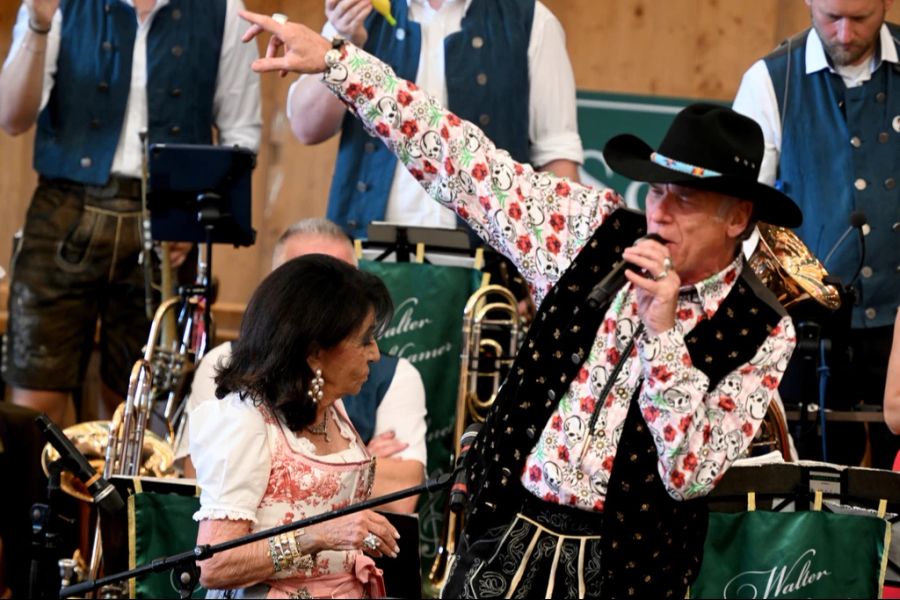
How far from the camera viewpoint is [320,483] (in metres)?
2.94

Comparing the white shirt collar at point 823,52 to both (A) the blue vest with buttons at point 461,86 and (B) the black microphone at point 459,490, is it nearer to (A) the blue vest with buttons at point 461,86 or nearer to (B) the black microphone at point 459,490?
(A) the blue vest with buttons at point 461,86

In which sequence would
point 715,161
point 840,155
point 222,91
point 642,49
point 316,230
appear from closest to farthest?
1. point 715,161
2. point 316,230
3. point 840,155
4. point 222,91
5. point 642,49

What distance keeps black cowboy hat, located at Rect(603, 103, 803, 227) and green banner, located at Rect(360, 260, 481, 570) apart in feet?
4.61

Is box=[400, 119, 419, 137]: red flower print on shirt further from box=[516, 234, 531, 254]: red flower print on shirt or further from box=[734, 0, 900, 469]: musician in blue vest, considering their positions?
box=[734, 0, 900, 469]: musician in blue vest

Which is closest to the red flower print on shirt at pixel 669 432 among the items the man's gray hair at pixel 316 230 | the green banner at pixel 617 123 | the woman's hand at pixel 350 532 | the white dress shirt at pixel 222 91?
the woman's hand at pixel 350 532

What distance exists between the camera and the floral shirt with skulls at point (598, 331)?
2.62m

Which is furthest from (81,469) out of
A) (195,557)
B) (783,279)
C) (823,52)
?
(823,52)

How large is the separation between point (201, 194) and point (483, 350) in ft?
3.06

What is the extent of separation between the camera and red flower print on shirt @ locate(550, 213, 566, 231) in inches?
115

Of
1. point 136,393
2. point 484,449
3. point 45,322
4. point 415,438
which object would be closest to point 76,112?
point 45,322

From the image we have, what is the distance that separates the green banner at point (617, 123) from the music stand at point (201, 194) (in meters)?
2.18

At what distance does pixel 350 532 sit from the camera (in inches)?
110

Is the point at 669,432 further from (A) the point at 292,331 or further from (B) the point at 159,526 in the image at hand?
(B) the point at 159,526

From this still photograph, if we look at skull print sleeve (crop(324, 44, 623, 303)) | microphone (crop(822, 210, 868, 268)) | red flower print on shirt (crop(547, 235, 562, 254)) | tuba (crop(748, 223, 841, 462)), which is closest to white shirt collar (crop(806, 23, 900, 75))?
microphone (crop(822, 210, 868, 268))
